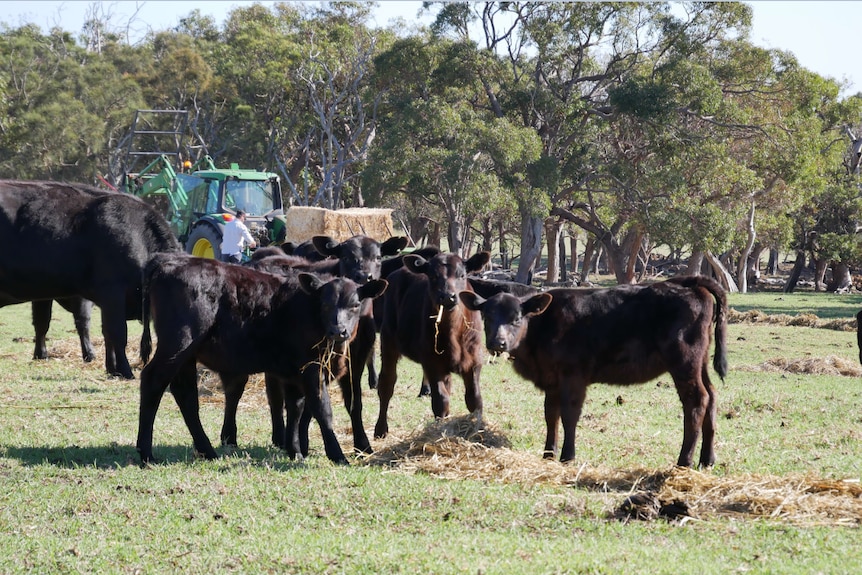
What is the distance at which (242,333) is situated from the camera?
829 cm

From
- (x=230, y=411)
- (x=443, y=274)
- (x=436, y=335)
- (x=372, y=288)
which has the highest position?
(x=443, y=274)

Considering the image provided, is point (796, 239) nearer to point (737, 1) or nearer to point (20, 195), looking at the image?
point (737, 1)

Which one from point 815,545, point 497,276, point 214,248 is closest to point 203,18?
point 497,276

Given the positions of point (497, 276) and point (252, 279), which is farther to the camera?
point (497, 276)

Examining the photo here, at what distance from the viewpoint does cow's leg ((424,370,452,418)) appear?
941 cm

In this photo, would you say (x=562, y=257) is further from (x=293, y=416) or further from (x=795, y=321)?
(x=293, y=416)

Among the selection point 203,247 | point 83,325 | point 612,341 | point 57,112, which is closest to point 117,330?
point 83,325

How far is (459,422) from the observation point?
28.3 feet

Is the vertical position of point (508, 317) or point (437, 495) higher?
point (508, 317)

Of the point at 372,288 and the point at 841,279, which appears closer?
the point at 372,288

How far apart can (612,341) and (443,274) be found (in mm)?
1931

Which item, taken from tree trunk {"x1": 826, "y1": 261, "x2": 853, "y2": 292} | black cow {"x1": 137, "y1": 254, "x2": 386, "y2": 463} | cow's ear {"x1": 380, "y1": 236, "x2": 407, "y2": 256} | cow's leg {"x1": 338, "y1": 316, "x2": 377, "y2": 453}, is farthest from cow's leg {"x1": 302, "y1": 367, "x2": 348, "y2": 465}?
tree trunk {"x1": 826, "y1": 261, "x2": 853, "y2": 292}

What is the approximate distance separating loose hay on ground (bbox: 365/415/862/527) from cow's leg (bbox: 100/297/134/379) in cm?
420

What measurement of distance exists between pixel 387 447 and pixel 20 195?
5.33m
